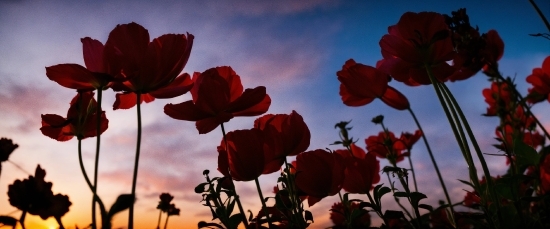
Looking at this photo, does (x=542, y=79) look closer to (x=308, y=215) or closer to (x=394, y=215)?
(x=394, y=215)

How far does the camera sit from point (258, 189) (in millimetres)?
1076

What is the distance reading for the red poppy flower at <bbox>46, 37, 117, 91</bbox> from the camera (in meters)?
0.86

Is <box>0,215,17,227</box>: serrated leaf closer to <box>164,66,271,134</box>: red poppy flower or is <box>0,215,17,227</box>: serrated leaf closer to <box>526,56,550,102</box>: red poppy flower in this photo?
<box>164,66,271,134</box>: red poppy flower

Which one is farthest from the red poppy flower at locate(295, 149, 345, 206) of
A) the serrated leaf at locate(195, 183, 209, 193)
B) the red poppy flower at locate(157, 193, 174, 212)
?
the red poppy flower at locate(157, 193, 174, 212)

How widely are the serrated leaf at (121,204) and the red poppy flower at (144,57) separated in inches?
11.5

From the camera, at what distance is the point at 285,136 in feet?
3.92

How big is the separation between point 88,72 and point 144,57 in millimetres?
114

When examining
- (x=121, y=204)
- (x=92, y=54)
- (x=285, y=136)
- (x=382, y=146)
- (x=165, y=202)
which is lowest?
(x=121, y=204)

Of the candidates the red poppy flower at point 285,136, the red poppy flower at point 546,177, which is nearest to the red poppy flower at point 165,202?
the red poppy flower at point 285,136

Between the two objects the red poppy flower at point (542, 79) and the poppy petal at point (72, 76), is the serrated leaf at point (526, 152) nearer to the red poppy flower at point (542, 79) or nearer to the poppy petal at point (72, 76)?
the red poppy flower at point (542, 79)

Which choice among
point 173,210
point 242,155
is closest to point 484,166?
point 242,155

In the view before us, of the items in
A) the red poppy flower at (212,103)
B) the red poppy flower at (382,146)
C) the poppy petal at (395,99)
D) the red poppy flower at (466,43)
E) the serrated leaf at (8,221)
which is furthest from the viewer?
the red poppy flower at (382,146)

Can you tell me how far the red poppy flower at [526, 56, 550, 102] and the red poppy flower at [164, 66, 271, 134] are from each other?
154cm

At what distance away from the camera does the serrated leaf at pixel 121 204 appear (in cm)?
60
